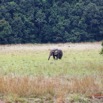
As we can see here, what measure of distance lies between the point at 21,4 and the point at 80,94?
53.3 meters

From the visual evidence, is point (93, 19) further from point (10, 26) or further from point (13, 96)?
point (13, 96)

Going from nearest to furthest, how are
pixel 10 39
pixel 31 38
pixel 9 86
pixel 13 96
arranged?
pixel 13 96 < pixel 9 86 < pixel 10 39 < pixel 31 38

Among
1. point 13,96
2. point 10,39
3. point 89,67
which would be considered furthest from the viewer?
point 10,39

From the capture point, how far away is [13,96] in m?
11.6

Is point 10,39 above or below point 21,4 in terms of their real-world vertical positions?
below

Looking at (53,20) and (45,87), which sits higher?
(53,20)

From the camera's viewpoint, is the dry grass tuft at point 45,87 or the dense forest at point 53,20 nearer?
the dry grass tuft at point 45,87

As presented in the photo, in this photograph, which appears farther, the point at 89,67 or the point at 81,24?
the point at 81,24

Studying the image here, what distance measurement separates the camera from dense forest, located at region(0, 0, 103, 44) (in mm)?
62375

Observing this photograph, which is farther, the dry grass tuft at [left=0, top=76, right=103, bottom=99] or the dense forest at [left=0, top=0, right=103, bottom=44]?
the dense forest at [left=0, top=0, right=103, bottom=44]

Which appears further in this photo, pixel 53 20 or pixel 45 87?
pixel 53 20

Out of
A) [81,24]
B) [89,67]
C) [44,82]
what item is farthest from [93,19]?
[44,82]

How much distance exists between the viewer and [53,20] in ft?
218

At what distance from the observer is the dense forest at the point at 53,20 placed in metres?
62.4
